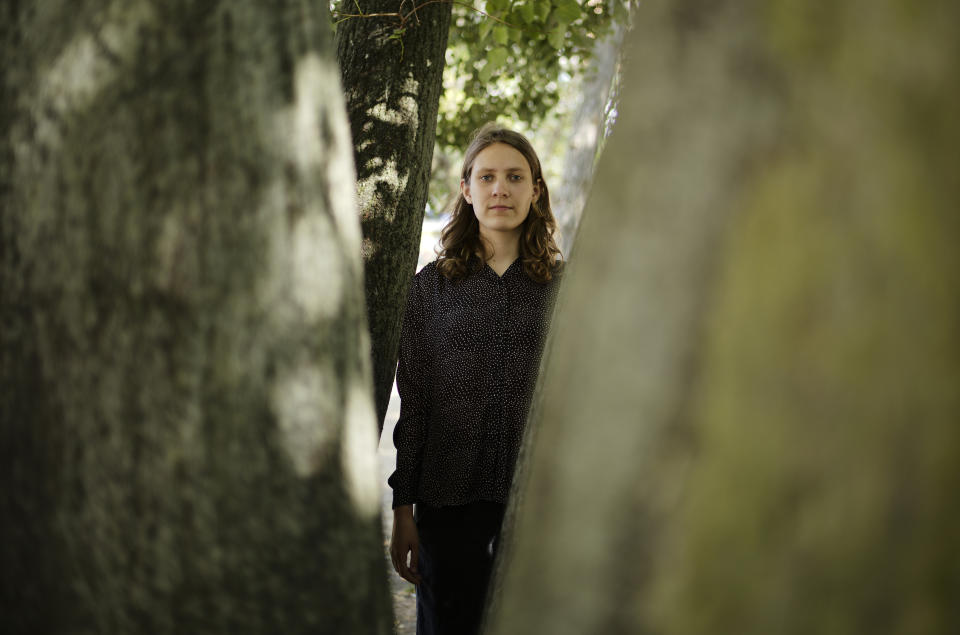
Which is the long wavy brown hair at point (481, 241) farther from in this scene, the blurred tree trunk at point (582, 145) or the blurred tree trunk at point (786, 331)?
the blurred tree trunk at point (582, 145)

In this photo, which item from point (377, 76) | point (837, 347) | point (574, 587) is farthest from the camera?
point (377, 76)

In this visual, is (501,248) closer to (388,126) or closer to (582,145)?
(388,126)

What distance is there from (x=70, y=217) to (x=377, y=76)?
1.68 meters

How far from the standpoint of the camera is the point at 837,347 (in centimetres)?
103

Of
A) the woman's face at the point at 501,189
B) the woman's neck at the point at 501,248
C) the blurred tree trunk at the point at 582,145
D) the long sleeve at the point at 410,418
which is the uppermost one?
the blurred tree trunk at the point at 582,145

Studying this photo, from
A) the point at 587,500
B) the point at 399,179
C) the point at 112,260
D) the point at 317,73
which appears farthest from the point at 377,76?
the point at 587,500

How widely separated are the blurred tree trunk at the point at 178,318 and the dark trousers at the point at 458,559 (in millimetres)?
1551

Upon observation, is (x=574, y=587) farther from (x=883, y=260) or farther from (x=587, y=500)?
(x=883, y=260)

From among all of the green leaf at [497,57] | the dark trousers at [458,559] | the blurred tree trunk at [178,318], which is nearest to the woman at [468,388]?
the dark trousers at [458,559]

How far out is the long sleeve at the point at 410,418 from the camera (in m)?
2.87

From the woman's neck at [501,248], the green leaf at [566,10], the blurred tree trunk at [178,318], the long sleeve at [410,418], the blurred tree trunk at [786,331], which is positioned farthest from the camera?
the green leaf at [566,10]

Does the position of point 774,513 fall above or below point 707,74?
below

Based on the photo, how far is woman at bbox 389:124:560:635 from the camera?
2766 mm

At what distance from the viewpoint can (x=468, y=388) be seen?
2785 millimetres
